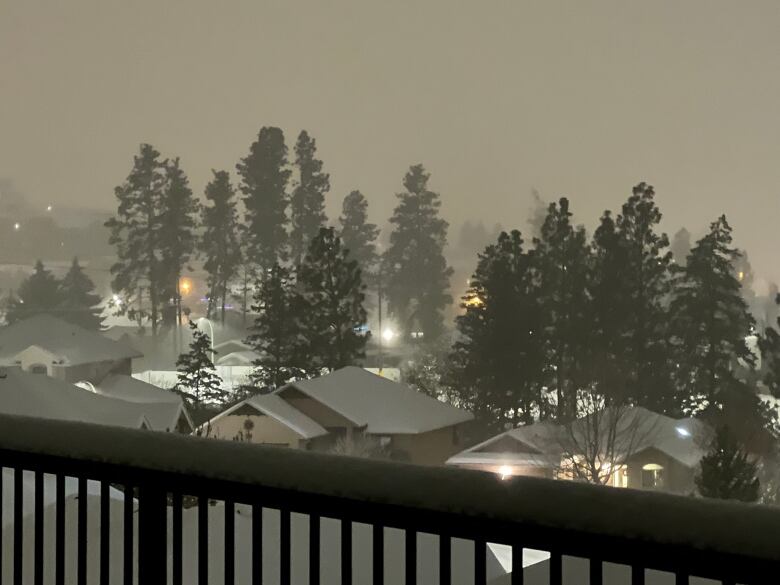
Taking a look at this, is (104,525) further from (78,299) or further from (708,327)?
(78,299)

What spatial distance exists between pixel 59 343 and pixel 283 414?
16010mm

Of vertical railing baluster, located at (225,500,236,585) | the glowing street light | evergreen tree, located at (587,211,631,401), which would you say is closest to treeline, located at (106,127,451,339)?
the glowing street light

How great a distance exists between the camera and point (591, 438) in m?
41.1

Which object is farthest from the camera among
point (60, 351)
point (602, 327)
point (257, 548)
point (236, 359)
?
point (236, 359)

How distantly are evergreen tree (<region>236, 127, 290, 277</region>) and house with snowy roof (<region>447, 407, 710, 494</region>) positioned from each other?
35.3 metres

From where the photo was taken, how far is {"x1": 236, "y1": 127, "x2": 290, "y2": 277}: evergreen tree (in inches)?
2840

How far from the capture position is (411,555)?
6.91 feet

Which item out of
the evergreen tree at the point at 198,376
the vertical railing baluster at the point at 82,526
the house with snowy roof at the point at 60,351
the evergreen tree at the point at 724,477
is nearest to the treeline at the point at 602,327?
the evergreen tree at the point at 198,376

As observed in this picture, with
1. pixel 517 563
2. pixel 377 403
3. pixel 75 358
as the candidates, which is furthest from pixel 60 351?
pixel 517 563

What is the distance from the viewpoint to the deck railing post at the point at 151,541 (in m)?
2.57

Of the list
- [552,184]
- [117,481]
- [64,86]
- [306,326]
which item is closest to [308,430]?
[306,326]

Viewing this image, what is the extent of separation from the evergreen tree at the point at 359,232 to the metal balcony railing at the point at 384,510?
239 ft

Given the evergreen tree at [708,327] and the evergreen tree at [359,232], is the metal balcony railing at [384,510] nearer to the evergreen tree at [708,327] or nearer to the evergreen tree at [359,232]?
the evergreen tree at [708,327]

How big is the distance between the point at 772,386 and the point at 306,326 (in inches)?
804
